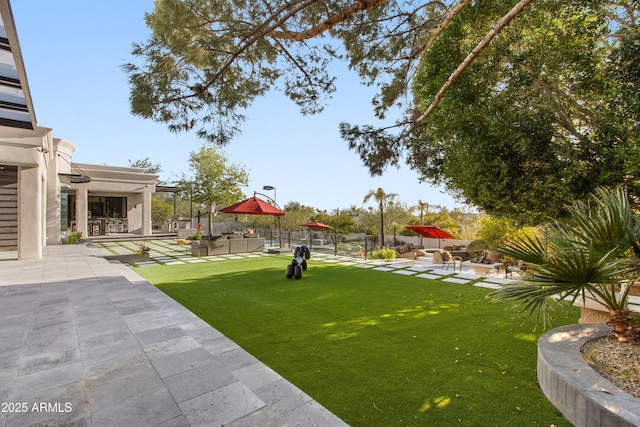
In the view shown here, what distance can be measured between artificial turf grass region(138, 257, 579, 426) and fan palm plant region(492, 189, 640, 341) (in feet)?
3.09

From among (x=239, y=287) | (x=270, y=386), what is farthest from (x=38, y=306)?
(x=270, y=386)

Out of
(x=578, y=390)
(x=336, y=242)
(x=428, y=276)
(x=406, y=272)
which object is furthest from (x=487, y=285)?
(x=336, y=242)

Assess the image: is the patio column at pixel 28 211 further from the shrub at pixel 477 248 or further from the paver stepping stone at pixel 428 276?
the shrub at pixel 477 248

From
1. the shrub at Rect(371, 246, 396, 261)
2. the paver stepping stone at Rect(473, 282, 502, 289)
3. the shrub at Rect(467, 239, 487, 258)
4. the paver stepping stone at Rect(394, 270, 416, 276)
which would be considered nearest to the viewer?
the paver stepping stone at Rect(473, 282, 502, 289)

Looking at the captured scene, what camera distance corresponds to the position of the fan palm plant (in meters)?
2.51

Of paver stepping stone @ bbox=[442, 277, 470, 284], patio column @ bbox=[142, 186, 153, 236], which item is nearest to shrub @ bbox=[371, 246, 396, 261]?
paver stepping stone @ bbox=[442, 277, 470, 284]

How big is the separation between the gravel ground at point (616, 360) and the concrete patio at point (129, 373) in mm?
2309

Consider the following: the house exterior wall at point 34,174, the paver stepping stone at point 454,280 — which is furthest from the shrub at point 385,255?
the house exterior wall at point 34,174

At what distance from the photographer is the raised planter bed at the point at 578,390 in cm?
214

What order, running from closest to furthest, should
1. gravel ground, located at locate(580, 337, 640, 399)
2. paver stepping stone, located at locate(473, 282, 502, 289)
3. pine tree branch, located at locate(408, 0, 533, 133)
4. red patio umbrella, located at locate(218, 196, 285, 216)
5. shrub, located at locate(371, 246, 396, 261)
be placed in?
gravel ground, located at locate(580, 337, 640, 399) < pine tree branch, located at locate(408, 0, 533, 133) < paver stepping stone, located at locate(473, 282, 502, 289) < red patio umbrella, located at locate(218, 196, 285, 216) < shrub, located at locate(371, 246, 396, 261)

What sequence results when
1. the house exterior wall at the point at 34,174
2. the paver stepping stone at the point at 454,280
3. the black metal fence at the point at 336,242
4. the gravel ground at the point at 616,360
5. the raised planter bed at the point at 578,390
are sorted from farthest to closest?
1. the black metal fence at the point at 336,242
2. the paver stepping stone at the point at 454,280
3. the house exterior wall at the point at 34,174
4. the gravel ground at the point at 616,360
5. the raised planter bed at the point at 578,390

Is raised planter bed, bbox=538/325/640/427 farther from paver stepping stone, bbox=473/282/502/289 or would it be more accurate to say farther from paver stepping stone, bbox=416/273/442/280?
paver stepping stone, bbox=416/273/442/280

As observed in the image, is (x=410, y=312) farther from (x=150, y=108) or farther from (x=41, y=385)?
(x=150, y=108)

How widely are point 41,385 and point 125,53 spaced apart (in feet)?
17.6
